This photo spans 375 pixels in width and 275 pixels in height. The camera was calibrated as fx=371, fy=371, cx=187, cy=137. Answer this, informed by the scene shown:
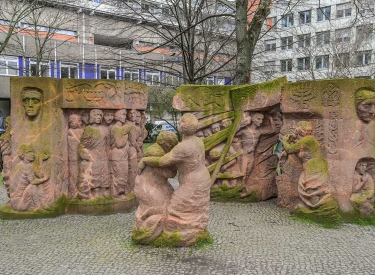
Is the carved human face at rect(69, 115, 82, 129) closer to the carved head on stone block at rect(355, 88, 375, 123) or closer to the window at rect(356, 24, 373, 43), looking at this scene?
the carved head on stone block at rect(355, 88, 375, 123)

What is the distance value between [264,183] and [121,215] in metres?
3.51

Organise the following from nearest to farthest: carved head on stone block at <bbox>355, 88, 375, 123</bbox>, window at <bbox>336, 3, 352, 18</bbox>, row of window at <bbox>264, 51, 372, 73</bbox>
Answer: carved head on stone block at <bbox>355, 88, 375, 123</bbox>, row of window at <bbox>264, 51, 372, 73</bbox>, window at <bbox>336, 3, 352, 18</bbox>

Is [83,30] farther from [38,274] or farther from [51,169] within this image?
[38,274]

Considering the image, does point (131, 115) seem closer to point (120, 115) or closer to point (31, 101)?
point (120, 115)

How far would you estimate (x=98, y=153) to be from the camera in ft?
25.3

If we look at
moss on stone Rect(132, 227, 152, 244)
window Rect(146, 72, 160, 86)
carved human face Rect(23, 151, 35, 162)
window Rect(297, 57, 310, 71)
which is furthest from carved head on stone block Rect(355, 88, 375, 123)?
window Rect(297, 57, 310, 71)

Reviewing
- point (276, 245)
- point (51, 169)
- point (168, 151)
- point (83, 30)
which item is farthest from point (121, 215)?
point (83, 30)

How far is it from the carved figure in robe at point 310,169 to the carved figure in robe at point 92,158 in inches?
152

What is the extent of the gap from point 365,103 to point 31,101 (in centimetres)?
632

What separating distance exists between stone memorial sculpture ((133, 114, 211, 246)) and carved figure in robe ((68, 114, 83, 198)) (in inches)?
104

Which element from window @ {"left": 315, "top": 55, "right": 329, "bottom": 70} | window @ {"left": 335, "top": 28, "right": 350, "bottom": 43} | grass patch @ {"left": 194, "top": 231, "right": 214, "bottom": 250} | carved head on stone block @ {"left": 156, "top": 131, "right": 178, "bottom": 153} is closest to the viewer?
grass patch @ {"left": 194, "top": 231, "right": 214, "bottom": 250}

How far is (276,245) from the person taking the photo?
5859 mm

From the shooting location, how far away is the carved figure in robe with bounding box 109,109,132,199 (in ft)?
25.7

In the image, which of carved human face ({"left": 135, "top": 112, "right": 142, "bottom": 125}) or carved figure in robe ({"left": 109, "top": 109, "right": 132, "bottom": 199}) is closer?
carved figure in robe ({"left": 109, "top": 109, "right": 132, "bottom": 199})
